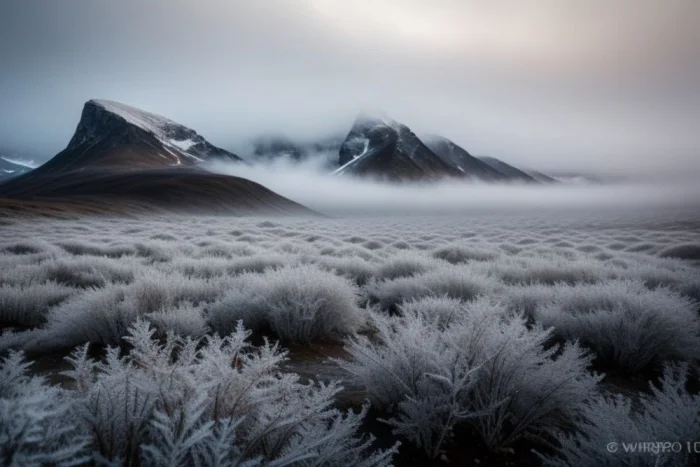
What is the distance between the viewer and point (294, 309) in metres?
3.99

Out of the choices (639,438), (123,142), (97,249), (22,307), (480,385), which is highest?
(123,142)

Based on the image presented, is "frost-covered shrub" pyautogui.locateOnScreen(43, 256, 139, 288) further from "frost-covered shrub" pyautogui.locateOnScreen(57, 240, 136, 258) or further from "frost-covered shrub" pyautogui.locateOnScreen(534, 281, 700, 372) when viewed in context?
"frost-covered shrub" pyautogui.locateOnScreen(534, 281, 700, 372)

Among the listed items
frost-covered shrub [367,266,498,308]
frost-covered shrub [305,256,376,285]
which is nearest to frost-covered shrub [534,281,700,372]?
frost-covered shrub [367,266,498,308]

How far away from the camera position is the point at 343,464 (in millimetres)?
1533

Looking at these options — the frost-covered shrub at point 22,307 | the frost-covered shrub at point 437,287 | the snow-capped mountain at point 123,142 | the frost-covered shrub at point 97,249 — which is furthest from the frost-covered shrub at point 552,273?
the snow-capped mountain at point 123,142

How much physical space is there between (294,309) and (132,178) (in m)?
91.4

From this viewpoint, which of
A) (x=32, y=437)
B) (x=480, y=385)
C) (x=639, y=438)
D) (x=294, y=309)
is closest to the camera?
(x=32, y=437)

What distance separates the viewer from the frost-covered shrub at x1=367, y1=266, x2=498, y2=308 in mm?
5250

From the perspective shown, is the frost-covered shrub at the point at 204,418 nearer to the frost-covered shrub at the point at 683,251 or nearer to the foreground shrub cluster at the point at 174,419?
the foreground shrub cluster at the point at 174,419

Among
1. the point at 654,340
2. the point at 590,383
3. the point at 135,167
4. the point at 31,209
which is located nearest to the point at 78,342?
the point at 590,383

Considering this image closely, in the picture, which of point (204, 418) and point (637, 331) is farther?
point (637, 331)

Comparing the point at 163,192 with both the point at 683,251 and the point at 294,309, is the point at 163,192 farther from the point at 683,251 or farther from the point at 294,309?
the point at 683,251

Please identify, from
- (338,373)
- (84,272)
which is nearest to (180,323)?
(338,373)

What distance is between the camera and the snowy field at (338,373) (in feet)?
4.76
